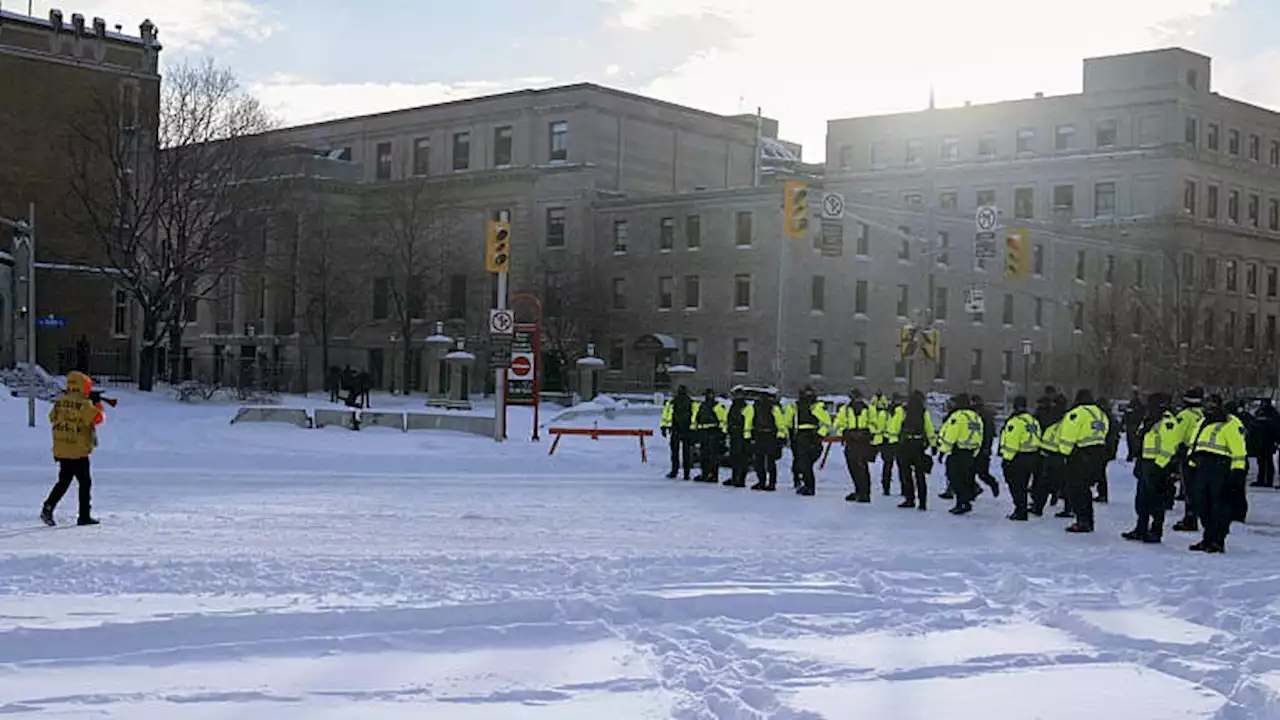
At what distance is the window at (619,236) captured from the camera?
229ft

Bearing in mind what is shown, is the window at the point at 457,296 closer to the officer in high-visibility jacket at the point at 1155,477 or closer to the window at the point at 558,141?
the window at the point at 558,141

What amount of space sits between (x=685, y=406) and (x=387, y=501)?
6.94 meters

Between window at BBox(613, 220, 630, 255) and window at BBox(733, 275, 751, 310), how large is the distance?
259 inches

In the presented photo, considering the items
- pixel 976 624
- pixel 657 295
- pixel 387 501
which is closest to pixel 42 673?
pixel 976 624

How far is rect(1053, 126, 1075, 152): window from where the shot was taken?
8844cm

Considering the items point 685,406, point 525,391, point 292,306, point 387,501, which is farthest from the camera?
point 292,306

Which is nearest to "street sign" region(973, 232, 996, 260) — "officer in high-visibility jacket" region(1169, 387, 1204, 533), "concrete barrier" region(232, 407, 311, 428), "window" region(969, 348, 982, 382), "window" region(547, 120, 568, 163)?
"concrete barrier" region(232, 407, 311, 428)

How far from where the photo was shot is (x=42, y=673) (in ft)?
28.0

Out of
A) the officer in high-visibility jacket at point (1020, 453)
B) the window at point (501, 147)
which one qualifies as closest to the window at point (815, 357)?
the window at point (501, 147)

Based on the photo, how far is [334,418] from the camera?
1347 inches

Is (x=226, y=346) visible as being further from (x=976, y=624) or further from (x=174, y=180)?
(x=976, y=624)

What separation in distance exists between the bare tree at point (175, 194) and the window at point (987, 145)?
5223 cm

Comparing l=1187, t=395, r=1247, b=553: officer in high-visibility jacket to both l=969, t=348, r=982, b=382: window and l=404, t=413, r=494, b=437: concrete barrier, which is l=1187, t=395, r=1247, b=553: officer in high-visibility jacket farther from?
l=969, t=348, r=982, b=382: window

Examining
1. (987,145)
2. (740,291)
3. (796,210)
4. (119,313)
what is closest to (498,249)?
(796,210)
